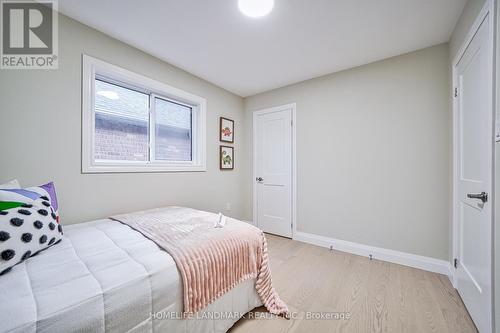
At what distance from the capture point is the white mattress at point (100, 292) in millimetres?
696

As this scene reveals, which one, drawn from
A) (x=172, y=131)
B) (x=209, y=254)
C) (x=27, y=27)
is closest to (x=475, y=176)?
(x=209, y=254)

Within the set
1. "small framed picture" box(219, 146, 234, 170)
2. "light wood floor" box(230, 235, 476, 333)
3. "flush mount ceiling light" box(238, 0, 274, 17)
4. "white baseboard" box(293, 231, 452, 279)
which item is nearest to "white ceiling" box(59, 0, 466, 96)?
"flush mount ceiling light" box(238, 0, 274, 17)

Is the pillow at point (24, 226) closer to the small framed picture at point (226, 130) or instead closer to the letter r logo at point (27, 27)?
the letter r logo at point (27, 27)

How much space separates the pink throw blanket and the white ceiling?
186cm

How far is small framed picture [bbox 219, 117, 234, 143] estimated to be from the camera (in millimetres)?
3283

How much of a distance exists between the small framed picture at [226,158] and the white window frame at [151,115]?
1.19ft

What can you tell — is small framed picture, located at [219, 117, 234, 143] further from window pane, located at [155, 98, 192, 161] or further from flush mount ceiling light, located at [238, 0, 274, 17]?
flush mount ceiling light, located at [238, 0, 274, 17]

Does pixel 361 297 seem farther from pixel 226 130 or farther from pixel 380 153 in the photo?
pixel 226 130

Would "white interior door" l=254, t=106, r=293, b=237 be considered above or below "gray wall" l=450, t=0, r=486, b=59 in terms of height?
below

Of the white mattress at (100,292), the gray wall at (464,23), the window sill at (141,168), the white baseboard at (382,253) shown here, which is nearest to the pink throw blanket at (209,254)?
the white mattress at (100,292)

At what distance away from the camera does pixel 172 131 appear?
279cm

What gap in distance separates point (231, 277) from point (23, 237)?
3.78 feet

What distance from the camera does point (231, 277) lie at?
1.31m

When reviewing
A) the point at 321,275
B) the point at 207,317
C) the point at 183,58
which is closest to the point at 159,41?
the point at 183,58
